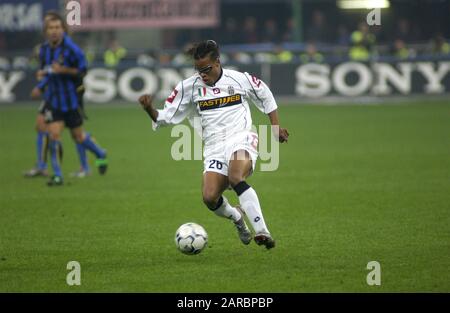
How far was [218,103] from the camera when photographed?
8562 mm

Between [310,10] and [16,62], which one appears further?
[310,10]

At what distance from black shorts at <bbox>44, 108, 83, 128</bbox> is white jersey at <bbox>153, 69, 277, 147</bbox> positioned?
5055 millimetres

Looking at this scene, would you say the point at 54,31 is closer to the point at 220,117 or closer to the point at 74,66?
the point at 74,66

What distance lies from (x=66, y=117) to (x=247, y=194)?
19.6ft

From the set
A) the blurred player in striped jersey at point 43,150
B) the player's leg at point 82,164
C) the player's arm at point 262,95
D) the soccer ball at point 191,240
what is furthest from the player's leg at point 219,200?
the player's leg at point 82,164

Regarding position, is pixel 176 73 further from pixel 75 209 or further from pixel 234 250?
pixel 234 250

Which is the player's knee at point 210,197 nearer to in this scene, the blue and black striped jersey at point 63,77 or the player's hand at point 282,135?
the player's hand at point 282,135

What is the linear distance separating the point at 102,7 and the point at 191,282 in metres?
21.7

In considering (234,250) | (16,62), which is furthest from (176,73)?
(234,250)

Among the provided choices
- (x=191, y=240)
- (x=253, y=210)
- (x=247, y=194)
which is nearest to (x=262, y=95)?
(x=247, y=194)

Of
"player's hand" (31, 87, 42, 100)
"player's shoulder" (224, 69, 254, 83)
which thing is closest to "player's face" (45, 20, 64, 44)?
"player's hand" (31, 87, 42, 100)

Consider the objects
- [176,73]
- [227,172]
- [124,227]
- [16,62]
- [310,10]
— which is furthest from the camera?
[310,10]

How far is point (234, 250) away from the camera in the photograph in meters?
8.77

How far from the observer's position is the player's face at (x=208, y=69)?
8.41 meters
